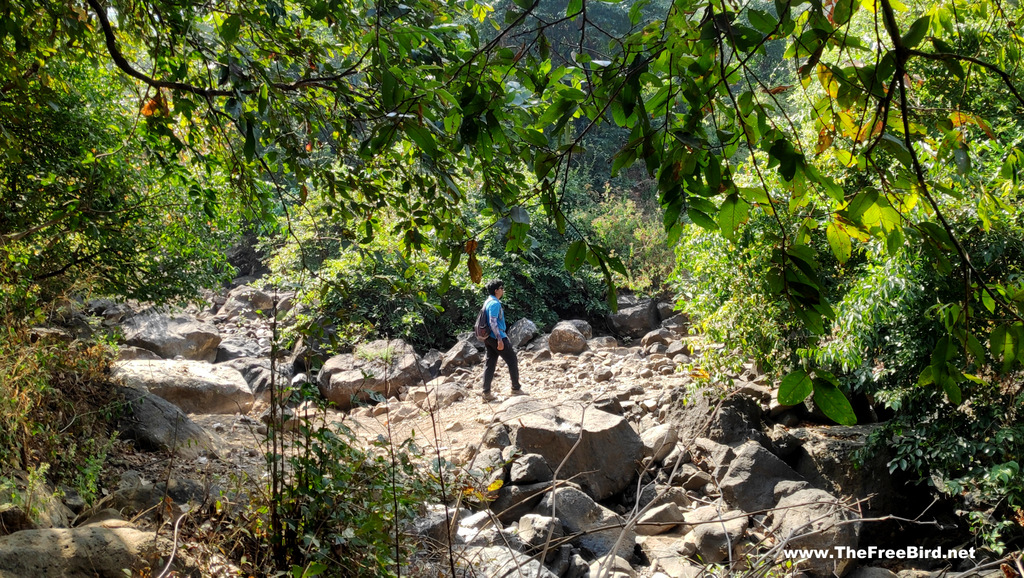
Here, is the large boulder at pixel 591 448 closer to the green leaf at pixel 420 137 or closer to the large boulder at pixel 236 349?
the green leaf at pixel 420 137

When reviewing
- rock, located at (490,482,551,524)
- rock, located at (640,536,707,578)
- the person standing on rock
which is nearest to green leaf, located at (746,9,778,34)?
rock, located at (640,536,707,578)

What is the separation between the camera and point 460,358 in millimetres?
10664

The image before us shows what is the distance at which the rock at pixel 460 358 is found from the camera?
10508 mm

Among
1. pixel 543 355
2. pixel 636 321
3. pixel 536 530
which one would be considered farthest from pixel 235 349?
pixel 536 530

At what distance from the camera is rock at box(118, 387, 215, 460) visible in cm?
542

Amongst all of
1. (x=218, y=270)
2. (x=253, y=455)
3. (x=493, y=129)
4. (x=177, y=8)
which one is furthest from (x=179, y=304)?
(x=493, y=129)

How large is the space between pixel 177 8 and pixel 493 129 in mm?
2066

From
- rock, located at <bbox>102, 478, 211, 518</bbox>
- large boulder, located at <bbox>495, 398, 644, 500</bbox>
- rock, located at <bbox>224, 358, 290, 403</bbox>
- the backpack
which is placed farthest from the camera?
rock, located at <bbox>224, 358, 290, 403</bbox>

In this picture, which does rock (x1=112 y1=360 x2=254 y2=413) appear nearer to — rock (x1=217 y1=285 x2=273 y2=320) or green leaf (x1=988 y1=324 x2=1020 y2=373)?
rock (x1=217 y1=285 x2=273 y2=320)

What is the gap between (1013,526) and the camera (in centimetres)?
422

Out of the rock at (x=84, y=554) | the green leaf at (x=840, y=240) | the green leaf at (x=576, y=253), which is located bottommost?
the rock at (x=84, y=554)

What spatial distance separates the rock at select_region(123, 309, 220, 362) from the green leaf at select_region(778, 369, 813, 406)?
1169 cm

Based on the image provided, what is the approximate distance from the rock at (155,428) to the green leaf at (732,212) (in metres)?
5.29

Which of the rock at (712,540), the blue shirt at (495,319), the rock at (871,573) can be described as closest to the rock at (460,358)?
the blue shirt at (495,319)
